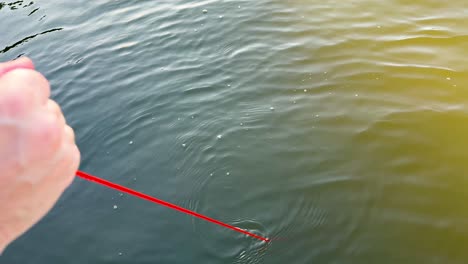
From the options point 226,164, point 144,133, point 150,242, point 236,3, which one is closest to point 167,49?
point 236,3

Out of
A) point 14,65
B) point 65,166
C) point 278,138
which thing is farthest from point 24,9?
point 65,166

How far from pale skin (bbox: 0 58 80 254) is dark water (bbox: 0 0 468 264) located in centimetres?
241

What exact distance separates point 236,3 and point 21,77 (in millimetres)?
6470

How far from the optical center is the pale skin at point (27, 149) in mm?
1374

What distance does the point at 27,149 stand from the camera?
141cm

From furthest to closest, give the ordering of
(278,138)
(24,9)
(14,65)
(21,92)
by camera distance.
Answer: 1. (24,9)
2. (278,138)
3. (14,65)
4. (21,92)

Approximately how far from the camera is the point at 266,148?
4.63 m

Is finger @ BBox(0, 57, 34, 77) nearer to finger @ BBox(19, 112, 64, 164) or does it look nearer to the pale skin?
the pale skin

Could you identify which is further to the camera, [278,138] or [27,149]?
[278,138]

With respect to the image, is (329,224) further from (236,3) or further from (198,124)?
(236,3)

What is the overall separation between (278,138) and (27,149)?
3.51 m

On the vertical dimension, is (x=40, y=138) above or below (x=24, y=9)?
above

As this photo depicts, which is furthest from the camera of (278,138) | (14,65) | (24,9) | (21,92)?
(24,9)

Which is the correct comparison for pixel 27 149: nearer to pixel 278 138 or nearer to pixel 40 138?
pixel 40 138
